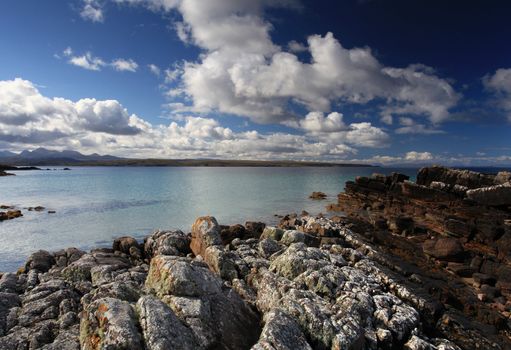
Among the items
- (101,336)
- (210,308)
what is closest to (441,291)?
(210,308)

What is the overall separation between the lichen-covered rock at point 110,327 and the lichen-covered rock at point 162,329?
28 cm

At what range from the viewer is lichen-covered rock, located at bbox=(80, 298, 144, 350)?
9.30 metres

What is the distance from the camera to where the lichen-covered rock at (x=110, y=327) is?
9.30m

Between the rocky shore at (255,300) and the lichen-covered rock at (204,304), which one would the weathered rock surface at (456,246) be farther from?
the lichen-covered rock at (204,304)

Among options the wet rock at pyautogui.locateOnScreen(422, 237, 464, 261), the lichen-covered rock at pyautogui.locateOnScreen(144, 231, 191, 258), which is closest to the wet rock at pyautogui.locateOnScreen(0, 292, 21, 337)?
the lichen-covered rock at pyautogui.locateOnScreen(144, 231, 191, 258)

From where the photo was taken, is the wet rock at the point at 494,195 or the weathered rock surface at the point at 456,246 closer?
the weathered rock surface at the point at 456,246

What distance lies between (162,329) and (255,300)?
18.6 ft

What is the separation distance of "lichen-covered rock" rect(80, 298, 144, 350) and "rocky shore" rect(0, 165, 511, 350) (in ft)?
0.12

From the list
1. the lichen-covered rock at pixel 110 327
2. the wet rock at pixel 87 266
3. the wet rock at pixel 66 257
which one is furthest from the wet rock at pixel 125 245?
the lichen-covered rock at pixel 110 327

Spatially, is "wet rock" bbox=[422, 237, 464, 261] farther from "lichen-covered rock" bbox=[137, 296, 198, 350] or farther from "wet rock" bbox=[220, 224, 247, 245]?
"lichen-covered rock" bbox=[137, 296, 198, 350]

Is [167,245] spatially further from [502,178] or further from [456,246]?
[502,178]

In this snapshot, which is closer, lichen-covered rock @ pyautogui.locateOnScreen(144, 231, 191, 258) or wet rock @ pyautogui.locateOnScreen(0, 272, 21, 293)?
wet rock @ pyautogui.locateOnScreen(0, 272, 21, 293)

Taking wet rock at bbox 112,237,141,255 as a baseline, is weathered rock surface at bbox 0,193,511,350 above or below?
above

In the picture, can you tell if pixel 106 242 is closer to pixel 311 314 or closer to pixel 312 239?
pixel 312 239
